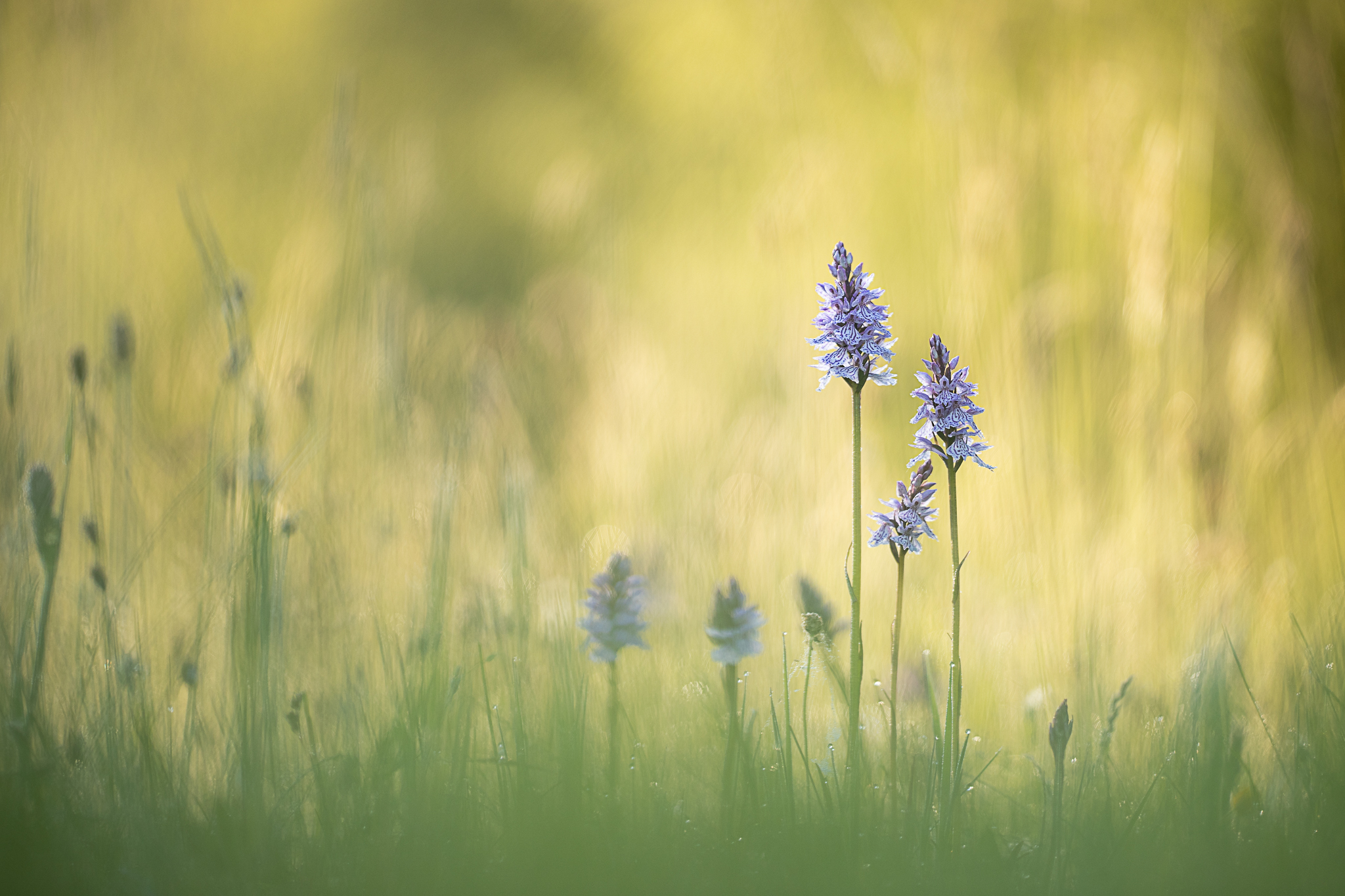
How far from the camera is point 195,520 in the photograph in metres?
2.95

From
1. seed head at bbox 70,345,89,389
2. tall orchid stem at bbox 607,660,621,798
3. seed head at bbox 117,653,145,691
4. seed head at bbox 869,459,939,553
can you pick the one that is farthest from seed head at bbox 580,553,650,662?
seed head at bbox 70,345,89,389

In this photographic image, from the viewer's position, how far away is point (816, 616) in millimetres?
1011

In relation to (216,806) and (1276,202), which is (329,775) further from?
(1276,202)

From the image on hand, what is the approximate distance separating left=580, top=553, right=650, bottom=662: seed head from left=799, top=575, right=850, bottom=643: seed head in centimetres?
19

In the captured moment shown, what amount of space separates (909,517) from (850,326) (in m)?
0.22

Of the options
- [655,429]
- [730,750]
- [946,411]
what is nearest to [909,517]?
[946,411]

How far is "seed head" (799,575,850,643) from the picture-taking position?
3.37 feet

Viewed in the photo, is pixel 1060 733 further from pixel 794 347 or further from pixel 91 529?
pixel 794 347

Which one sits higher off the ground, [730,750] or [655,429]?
[655,429]

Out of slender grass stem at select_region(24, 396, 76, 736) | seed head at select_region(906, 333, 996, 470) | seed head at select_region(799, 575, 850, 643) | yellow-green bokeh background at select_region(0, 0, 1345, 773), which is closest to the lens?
seed head at select_region(906, 333, 996, 470)

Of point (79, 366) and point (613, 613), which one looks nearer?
point (613, 613)

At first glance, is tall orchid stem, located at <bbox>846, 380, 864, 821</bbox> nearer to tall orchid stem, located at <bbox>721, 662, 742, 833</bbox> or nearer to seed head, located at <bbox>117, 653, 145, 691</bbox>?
tall orchid stem, located at <bbox>721, 662, 742, 833</bbox>

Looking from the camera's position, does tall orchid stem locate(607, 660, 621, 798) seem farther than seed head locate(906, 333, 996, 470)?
Yes

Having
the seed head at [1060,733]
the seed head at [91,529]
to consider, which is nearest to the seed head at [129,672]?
the seed head at [91,529]
